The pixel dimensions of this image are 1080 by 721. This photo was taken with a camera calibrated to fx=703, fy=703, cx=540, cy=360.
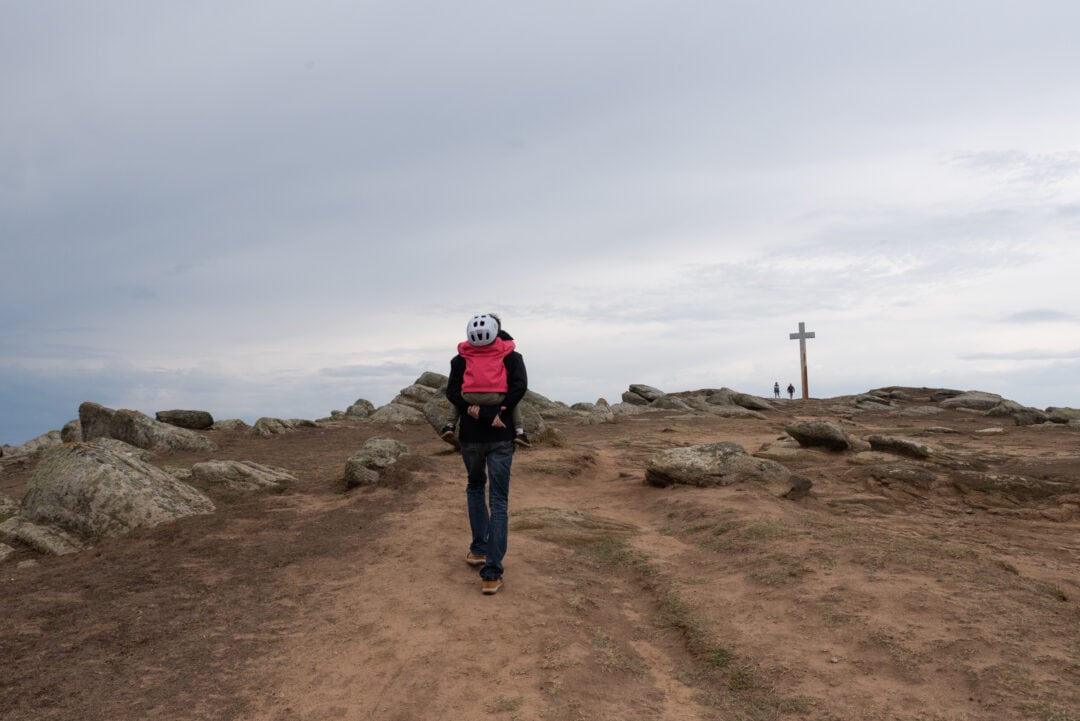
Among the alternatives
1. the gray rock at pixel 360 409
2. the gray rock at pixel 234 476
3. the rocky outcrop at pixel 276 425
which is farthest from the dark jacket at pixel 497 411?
the gray rock at pixel 360 409

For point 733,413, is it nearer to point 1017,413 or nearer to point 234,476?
point 1017,413

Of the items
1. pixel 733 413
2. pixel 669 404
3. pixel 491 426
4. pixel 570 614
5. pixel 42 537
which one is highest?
pixel 491 426

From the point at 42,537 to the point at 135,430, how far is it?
13.2 meters

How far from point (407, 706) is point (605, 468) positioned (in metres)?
11.9

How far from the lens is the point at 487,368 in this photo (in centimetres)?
786

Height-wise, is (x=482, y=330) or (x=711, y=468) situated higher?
(x=482, y=330)

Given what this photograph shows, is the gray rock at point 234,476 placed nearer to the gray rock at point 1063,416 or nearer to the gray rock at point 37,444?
the gray rock at point 37,444

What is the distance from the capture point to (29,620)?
759 cm

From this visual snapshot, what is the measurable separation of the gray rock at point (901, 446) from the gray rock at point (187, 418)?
2392 centimetres

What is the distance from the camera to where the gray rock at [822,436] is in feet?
60.1

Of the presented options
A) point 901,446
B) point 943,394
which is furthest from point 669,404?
point 901,446

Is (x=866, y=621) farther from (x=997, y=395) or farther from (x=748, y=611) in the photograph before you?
(x=997, y=395)

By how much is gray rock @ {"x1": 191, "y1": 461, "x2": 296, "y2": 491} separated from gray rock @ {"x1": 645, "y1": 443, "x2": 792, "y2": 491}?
7967mm

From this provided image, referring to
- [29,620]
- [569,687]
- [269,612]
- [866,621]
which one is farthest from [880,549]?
[29,620]
